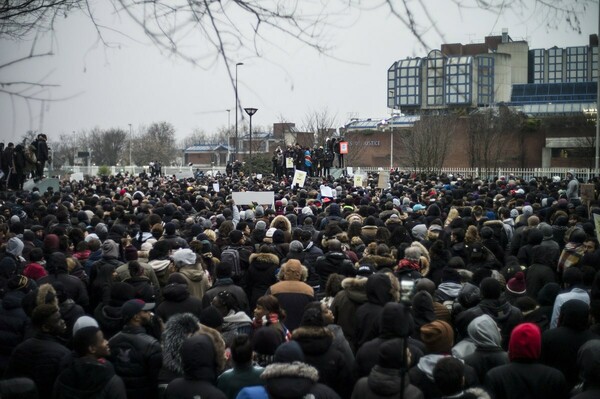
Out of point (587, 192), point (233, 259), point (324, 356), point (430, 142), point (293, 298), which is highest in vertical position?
point (430, 142)

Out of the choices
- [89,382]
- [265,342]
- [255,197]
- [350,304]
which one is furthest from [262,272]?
[255,197]

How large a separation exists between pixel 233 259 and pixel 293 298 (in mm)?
2789

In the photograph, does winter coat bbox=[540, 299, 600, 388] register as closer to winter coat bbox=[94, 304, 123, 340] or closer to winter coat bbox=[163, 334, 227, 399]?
winter coat bbox=[163, 334, 227, 399]

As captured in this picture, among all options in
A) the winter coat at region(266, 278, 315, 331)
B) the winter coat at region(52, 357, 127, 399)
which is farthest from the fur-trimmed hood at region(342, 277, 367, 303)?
the winter coat at region(52, 357, 127, 399)

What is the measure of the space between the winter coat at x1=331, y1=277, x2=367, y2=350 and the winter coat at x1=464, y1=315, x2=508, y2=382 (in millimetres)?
1603

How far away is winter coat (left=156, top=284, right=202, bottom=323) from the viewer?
25.4 feet

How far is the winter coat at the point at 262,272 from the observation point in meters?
10.1

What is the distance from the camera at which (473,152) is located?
180 ft

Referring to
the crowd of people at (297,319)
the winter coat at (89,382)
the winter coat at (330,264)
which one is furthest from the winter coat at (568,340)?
the winter coat at (89,382)

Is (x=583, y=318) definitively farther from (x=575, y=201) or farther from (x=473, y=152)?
(x=473, y=152)

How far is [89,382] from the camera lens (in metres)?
5.62

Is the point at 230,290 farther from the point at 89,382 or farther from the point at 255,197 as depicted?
the point at 255,197

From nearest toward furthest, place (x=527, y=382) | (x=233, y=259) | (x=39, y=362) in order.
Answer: (x=527, y=382) < (x=39, y=362) < (x=233, y=259)

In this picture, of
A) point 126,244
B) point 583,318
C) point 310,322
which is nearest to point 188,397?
point 310,322
